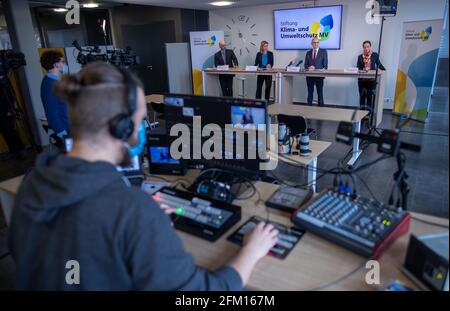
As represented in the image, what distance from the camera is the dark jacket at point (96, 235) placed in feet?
2.63

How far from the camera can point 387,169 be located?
12.3 ft

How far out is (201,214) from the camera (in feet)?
4.29

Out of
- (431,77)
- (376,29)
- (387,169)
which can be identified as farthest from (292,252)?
(376,29)

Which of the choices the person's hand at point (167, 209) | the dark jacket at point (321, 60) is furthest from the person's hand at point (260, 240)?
the dark jacket at point (321, 60)

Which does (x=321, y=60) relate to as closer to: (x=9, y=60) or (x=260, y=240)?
(x=9, y=60)

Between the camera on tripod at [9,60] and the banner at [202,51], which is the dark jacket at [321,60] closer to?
the banner at [202,51]

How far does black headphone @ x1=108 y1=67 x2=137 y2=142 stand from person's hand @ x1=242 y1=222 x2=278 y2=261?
53cm

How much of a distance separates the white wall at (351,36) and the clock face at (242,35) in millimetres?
88

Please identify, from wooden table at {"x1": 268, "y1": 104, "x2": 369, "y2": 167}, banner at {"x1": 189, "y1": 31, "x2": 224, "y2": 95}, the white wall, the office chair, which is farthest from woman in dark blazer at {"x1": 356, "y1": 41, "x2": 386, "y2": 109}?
banner at {"x1": 189, "y1": 31, "x2": 224, "y2": 95}

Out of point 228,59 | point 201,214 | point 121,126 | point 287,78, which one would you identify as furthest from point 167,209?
point 228,59

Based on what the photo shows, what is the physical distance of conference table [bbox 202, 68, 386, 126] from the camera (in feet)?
17.8

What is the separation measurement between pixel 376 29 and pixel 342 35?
68cm

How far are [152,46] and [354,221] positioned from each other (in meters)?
8.42
